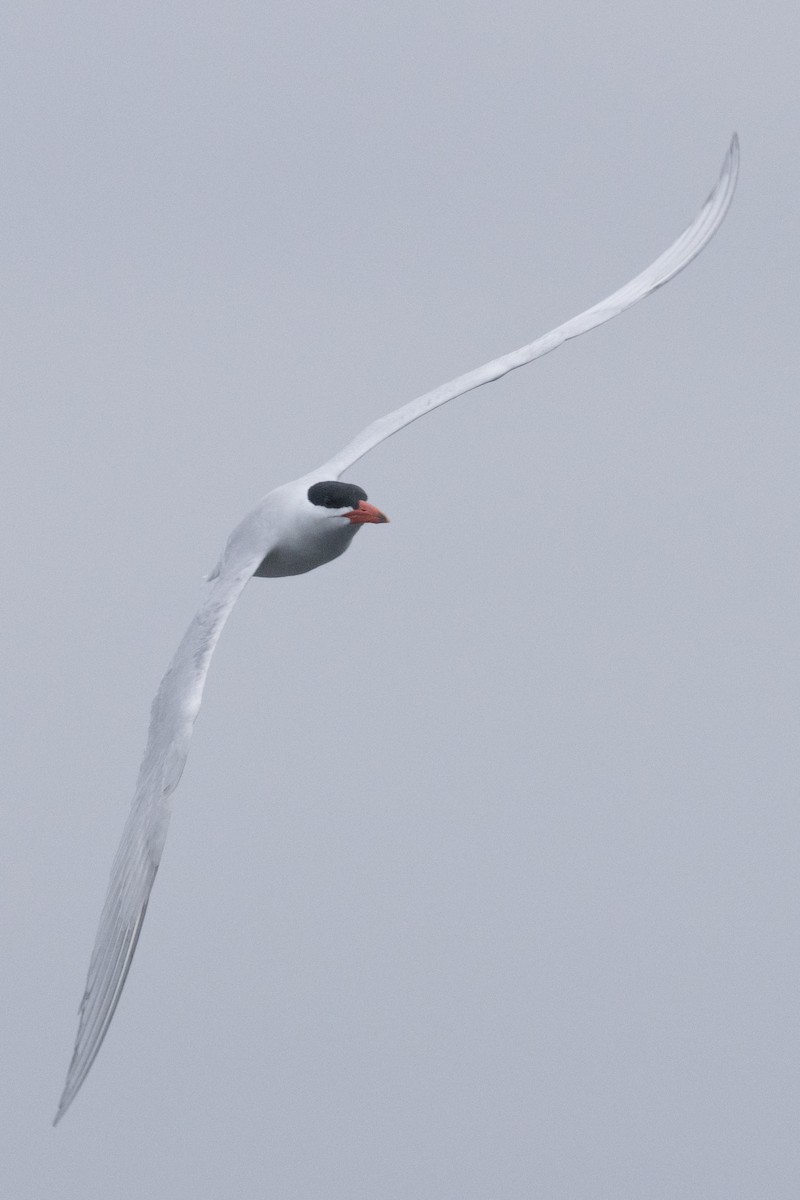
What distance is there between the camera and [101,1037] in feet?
42.8

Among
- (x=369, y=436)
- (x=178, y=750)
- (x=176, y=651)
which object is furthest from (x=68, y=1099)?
(x=369, y=436)

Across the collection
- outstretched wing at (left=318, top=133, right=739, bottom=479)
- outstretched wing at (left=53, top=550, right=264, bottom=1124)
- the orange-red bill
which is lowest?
outstretched wing at (left=53, top=550, right=264, bottom=1124)

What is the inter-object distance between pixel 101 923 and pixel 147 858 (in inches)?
20.1

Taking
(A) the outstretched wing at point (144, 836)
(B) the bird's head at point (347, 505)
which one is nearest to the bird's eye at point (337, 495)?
(B) the bird's head at point (347, 505)

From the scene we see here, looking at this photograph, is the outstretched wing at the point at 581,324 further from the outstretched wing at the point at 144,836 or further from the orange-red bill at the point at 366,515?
the outstretched wing at the point at 144,836

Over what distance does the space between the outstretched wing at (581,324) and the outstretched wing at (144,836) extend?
3541mm

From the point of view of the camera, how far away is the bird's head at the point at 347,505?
57.0 feet

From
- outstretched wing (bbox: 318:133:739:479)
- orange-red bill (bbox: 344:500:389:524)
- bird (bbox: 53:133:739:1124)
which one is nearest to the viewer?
bird (bbox: 53:133:739:1124)

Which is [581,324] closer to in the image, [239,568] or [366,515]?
[366,515]

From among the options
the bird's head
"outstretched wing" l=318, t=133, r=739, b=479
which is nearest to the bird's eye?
the bird's head

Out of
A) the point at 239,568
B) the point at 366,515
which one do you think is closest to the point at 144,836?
the point at 239,568

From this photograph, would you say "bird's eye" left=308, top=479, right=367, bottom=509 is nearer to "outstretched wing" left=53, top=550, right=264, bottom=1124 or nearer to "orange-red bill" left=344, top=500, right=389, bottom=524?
"orange-red bill" left=344, top=500, right=389, bottom=524

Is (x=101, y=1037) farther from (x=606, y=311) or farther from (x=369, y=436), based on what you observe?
(x=606, y=311)

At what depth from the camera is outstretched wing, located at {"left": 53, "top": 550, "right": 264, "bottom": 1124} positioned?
13211 millimetres
